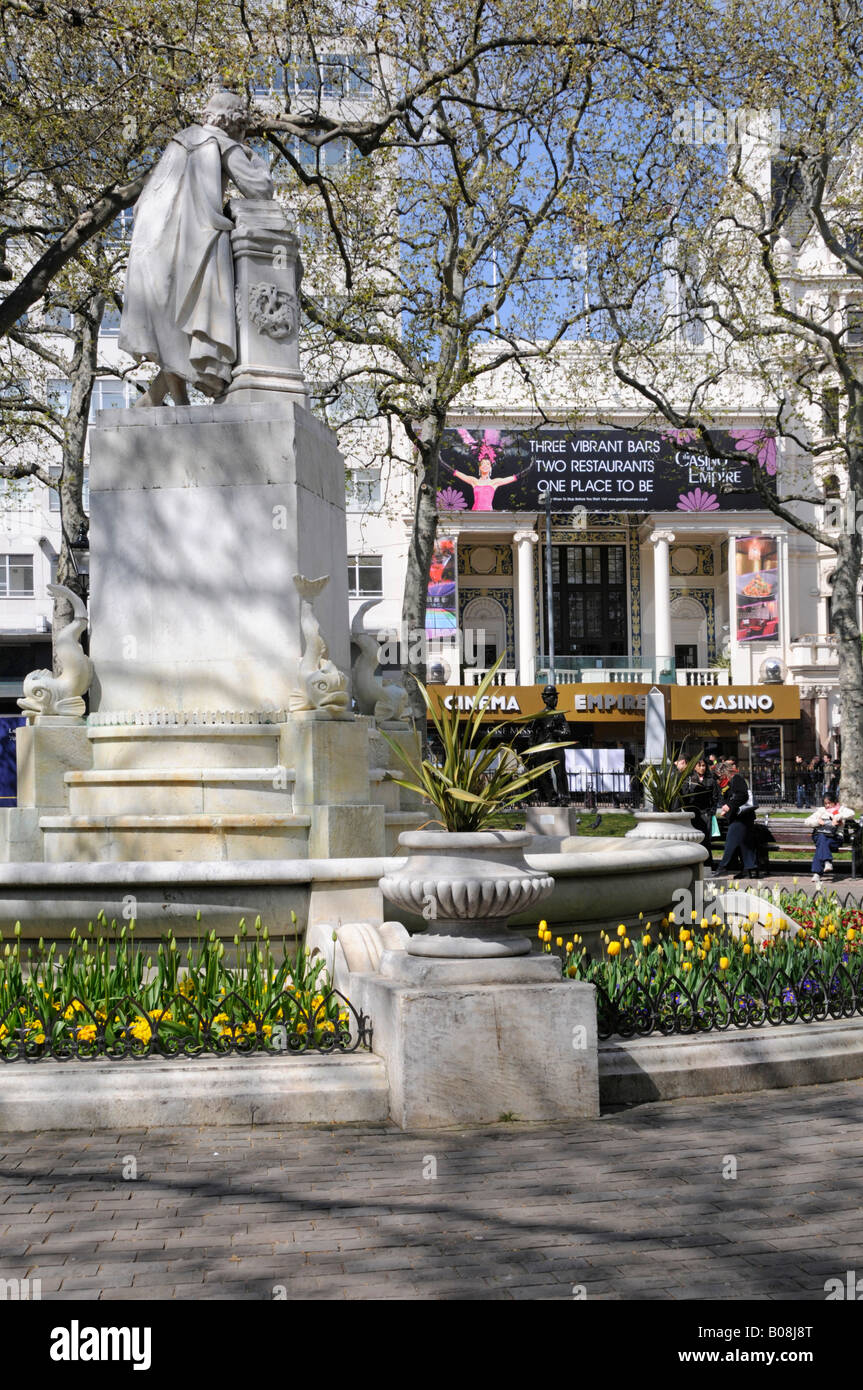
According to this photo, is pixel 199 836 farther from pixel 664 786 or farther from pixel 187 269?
pixel 664 786

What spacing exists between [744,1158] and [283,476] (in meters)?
6.06

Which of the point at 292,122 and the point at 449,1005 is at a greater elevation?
the point at 292,122

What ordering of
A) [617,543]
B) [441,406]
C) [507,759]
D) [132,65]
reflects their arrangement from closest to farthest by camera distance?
[507,759] < [132,65] < [441,406] < [617,543]

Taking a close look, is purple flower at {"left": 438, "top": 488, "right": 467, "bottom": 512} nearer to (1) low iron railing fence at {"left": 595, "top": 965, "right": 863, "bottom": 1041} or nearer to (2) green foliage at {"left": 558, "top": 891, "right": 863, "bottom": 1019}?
(2) green foliage at {"left": 558, "top": 891, "right": 863, "bottom": 1019}

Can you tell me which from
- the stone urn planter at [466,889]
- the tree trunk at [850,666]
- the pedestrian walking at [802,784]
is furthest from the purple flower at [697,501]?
the stone urn planter at [466,889]

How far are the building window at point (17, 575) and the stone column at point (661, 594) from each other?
85.6 feet

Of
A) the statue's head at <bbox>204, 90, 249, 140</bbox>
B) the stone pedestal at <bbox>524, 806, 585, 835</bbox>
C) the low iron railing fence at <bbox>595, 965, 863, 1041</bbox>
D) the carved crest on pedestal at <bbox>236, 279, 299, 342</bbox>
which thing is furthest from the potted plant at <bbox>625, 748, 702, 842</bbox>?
the statue's head at <bbox>204, 90, 249, 140</bbox>

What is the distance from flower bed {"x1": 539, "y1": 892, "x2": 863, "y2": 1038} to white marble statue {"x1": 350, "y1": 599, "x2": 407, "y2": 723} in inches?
139

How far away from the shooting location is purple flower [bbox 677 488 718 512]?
59781 mm

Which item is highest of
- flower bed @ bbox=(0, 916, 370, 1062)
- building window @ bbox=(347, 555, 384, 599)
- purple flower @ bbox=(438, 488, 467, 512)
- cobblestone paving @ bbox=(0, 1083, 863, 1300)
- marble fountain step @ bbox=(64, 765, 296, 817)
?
purple flower @ bbox=(438, 488, 467, 512)

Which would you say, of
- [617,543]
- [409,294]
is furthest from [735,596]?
[409,294]

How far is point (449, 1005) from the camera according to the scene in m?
6.21

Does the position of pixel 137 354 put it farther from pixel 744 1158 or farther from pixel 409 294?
pixel 409 294

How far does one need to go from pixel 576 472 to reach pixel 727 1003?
50.2 meters
